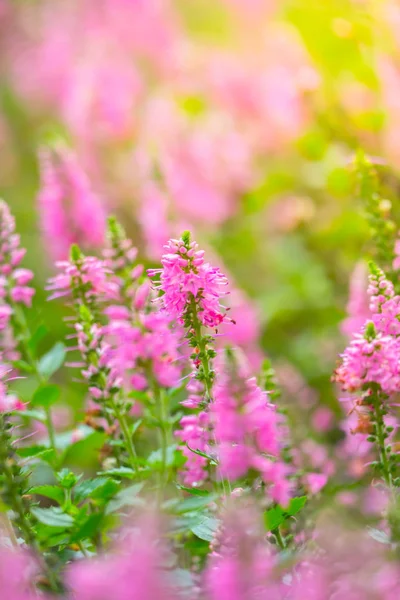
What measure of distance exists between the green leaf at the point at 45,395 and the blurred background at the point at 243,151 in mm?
582

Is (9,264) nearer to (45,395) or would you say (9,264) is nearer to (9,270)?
(9,270)

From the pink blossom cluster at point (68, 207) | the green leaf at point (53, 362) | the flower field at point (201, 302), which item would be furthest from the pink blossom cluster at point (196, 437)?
the pink blossom cluster at point (68, 207)

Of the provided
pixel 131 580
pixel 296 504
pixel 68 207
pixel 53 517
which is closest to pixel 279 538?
pixel 296 504

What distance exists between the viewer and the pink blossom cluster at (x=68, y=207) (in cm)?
182

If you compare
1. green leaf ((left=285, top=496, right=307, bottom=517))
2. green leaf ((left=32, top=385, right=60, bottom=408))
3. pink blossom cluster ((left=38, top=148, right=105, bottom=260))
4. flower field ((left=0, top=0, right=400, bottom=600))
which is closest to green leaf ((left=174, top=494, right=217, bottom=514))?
flower field ((left=0, top=0, right=400, bottom=600))

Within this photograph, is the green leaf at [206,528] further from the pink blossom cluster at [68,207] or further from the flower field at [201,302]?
the pink blossom cluster at [68,207]

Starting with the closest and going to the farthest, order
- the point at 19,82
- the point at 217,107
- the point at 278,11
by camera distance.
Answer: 1. the point at 217,107
2. the point at 278,11
3. the point at 19,82

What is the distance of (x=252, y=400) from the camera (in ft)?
2.92

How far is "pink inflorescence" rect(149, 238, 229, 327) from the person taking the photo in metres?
0.96

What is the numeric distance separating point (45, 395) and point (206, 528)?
0.41 m

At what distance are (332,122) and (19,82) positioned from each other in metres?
2.27

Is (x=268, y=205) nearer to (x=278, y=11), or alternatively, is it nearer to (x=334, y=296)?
(x=334, y=296)

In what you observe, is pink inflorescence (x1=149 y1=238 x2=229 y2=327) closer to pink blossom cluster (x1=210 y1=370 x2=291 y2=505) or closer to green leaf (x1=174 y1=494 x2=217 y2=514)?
pink blossom cluster (x1=210 y1=370 x2=291 y2=505)

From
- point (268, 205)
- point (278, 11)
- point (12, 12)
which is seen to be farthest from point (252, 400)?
point (12, 12)
